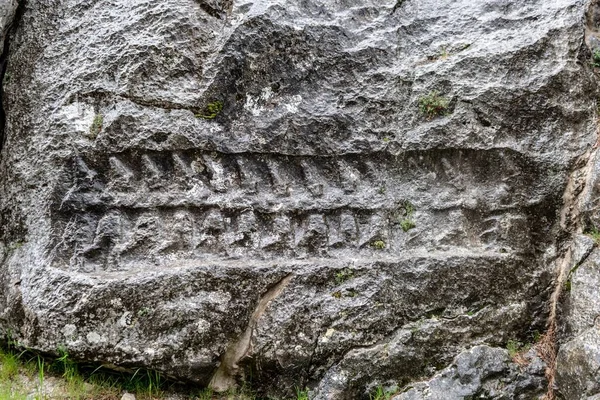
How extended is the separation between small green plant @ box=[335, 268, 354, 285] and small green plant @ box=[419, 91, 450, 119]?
92 cm

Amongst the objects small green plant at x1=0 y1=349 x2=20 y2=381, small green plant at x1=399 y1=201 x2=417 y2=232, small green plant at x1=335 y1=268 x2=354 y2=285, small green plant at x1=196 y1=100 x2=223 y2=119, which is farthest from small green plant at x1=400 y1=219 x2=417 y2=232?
small green plant at x1=0 y1=349 x2=20 y2=381

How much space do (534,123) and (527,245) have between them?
25.1 inches

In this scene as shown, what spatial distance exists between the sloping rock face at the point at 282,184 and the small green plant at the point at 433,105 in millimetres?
12

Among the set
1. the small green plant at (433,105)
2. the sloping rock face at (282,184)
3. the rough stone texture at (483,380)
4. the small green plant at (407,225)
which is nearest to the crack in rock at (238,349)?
the sloping rock face at (282,184)

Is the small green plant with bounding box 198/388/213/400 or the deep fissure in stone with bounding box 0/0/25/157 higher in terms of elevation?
the deep fissure in stone with bounding box 0/0/25/157

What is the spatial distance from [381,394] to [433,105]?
1.49 metres

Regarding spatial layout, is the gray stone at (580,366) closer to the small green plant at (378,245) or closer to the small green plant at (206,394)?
the small green plant at (378,245)

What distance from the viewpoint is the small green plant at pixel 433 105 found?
3266mm

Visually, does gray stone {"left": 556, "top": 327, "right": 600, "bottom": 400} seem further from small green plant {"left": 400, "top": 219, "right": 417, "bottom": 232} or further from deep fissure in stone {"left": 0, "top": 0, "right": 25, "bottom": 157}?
deep fissure in stone {"left": 0, "top": 0, "right": 25, "bottom": 157}

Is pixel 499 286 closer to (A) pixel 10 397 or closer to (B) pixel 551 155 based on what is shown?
(B) pixel 551 155

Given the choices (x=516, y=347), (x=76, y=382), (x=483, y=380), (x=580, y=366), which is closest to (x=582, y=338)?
(x=580, y=366)

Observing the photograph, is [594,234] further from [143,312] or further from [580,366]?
[143,312]

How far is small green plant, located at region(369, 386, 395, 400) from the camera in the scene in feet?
9.82

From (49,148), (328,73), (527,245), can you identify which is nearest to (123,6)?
(49,148)
